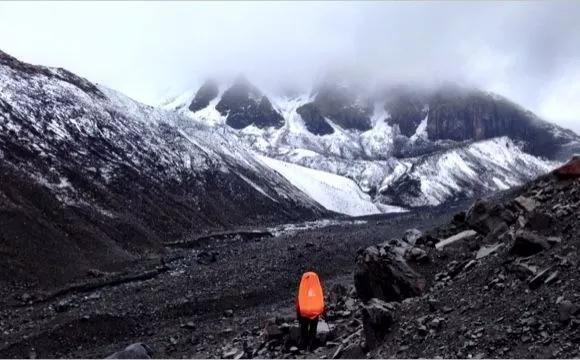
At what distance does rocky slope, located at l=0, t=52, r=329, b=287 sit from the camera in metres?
49.8

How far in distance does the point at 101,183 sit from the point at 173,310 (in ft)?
147

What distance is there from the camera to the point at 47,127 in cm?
8231

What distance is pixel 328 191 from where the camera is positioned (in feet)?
510

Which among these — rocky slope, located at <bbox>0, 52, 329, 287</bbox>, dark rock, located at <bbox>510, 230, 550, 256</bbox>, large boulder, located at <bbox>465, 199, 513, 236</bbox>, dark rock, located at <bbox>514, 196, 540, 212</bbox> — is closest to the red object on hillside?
dark rock, located at <bbox>514, 196, 540, 212</bbox>

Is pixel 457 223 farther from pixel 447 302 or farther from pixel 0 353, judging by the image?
pixel 0 353

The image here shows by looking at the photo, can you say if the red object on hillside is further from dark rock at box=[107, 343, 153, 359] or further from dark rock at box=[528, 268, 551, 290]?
dark rock at box=[107, 343, 153, 359]

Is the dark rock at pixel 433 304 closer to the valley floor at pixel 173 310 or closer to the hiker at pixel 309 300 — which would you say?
the hiker at pixel 309 300

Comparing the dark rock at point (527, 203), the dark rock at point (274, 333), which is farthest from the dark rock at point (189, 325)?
the dark rock at point (527, 203)

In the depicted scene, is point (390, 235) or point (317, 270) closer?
point (317, 270)

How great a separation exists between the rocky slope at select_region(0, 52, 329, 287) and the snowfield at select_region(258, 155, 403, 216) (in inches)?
389

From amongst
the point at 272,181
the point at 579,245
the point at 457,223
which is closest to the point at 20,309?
the point at 457,223

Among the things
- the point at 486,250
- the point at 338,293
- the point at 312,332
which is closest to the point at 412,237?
the point at 338,293

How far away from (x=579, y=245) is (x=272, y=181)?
388 feet

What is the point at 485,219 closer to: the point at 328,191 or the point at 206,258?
the point at 206,258
